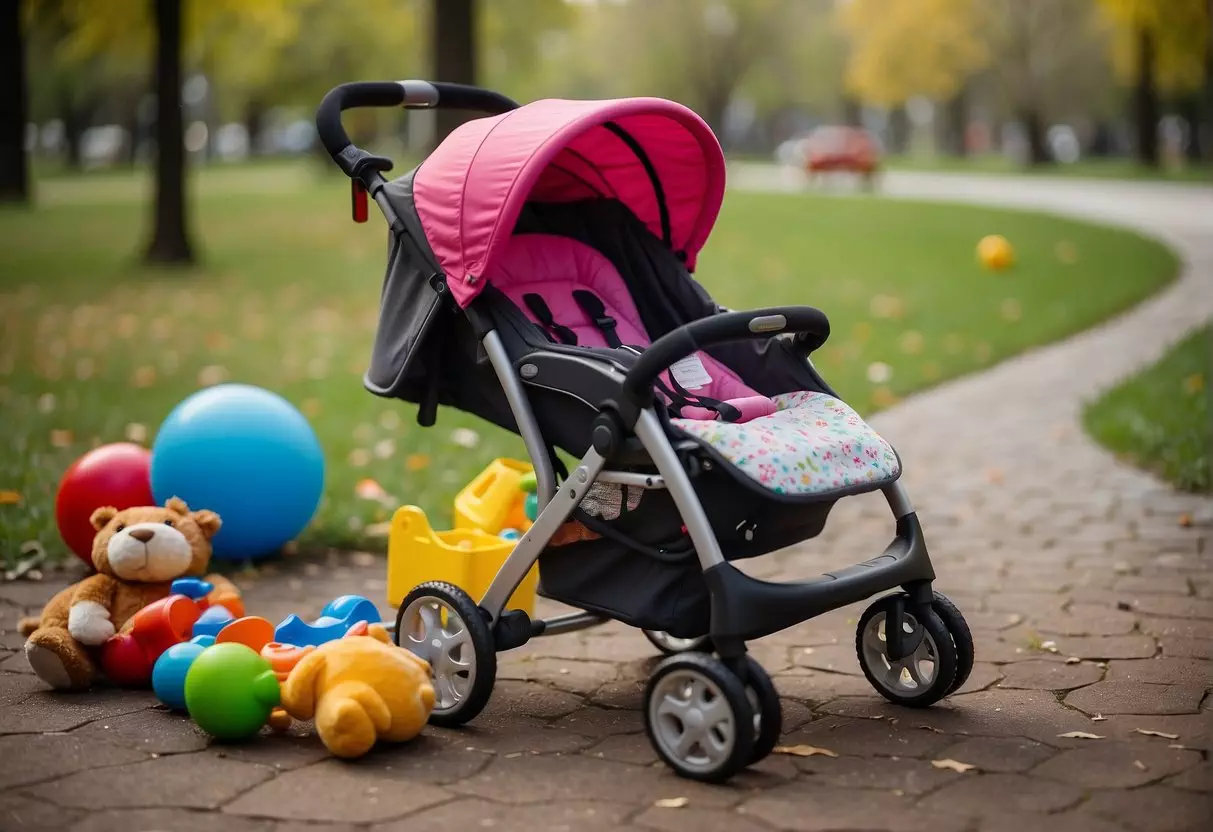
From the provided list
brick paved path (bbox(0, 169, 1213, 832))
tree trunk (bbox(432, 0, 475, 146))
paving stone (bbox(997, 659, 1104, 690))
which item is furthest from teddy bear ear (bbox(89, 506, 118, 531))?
tree trunk (bbox(432, 0, 475, 146))

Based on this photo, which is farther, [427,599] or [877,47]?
[877,47]

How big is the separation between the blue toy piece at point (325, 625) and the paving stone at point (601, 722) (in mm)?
746

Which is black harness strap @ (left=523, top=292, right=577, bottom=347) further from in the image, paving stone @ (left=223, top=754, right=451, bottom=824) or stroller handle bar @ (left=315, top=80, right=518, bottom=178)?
paving stone @ (left=223, top=754, right=451, bottom=824)

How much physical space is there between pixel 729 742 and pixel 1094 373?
7.13 metres

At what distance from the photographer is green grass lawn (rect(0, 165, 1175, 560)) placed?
7.56m

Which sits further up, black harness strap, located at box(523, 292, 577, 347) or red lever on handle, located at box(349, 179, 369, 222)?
red lever on handle, located at box(349, 179, 369, 222)

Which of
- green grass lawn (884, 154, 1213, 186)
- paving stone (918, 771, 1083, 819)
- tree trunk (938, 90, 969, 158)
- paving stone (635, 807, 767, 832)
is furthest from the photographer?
tree trunk (938, 90, 969, 158)

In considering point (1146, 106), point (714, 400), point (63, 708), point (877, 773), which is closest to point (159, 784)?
point (63, 708)

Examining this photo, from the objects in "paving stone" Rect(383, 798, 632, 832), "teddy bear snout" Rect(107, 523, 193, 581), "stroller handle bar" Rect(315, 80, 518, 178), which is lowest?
"paving stone" Rect(383, 798, 632, 832)

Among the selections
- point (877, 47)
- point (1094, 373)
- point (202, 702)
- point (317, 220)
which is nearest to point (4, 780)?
point (202, 702)

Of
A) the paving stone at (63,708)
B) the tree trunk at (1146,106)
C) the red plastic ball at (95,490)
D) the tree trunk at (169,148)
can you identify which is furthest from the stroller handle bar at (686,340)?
the tree trunk at (1146,106)

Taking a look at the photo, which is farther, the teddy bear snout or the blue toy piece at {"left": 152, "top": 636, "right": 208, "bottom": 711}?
the teddy bear snout

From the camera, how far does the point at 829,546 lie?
20.1 feet

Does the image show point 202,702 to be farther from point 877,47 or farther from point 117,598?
point 877,47
